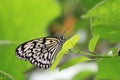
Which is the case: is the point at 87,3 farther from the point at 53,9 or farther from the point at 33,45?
the point at 53,9

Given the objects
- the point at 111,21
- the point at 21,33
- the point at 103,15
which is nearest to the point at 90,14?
the point at 103,15

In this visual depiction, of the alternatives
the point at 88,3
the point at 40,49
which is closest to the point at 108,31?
the point at 88,3

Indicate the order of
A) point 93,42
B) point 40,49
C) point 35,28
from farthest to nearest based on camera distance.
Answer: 1. point 35,28
2. point 40,49
3. point 93,42

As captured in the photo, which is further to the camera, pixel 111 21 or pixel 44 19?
pixel 44 19

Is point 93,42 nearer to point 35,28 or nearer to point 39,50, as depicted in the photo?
point 39,50

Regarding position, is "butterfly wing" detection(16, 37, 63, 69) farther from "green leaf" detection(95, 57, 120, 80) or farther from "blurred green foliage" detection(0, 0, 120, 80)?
"green leaf" detection(95, 57, 120, 80)

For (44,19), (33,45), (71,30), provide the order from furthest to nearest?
(71,30), (44,19), (33,45)
